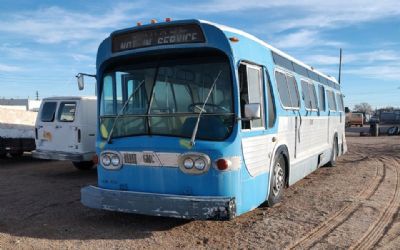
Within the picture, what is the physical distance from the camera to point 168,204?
18.6ft

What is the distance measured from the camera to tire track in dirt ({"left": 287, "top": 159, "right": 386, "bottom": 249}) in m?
5.77

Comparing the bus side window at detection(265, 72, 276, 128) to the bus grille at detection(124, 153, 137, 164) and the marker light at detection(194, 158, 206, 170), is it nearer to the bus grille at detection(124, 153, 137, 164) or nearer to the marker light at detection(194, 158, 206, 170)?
the marker light at detection(194, 158, 206, 170)

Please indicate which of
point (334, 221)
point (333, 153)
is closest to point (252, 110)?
point (334, 221)

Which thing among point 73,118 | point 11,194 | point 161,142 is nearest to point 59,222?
point 161,142

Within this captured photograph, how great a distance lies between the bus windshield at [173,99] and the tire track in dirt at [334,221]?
5.85 ft

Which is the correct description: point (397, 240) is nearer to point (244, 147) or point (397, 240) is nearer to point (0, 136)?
point (244, 147)

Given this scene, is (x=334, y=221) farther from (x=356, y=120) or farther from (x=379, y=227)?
(x=356, y=120)

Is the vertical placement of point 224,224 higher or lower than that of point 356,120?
lower

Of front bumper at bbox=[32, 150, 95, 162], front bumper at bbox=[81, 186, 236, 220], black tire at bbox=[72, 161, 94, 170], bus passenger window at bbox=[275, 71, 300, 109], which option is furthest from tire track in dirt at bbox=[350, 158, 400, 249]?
black tire at bbox=[72, 161, 94, 170]

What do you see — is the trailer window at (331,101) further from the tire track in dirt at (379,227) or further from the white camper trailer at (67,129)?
the white camper trailer at (67,129)

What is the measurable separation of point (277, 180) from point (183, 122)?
8.21ft

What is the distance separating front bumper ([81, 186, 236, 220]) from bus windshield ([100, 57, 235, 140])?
0.84 meters

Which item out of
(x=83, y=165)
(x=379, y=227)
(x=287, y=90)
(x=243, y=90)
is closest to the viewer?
(x=243, y=90)

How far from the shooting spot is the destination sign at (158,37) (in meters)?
5.92
